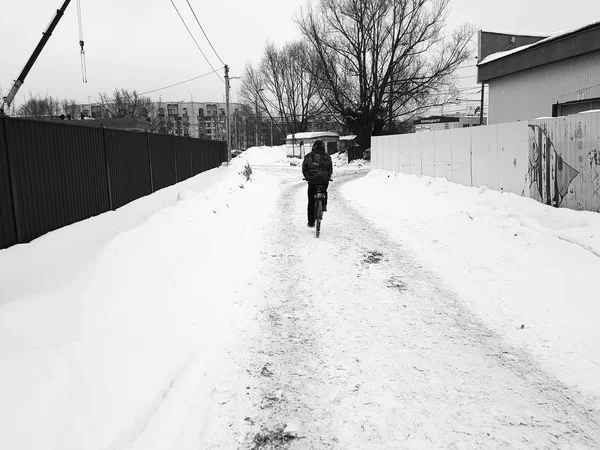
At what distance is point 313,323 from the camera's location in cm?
461

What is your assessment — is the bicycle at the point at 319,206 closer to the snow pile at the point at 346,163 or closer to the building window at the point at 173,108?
the snow pile at the point at 346,163

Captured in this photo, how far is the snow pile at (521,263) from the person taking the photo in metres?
4.11

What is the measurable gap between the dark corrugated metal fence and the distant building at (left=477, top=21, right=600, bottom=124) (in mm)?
14703

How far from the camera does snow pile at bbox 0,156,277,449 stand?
2777 mm

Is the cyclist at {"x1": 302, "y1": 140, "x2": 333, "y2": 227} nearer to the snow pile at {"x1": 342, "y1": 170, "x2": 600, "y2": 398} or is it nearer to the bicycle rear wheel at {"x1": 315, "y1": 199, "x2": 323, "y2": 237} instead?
the bicycle rear wheel at {"x1": 315, "y1": 199, "x2": 323, "y2": 237}

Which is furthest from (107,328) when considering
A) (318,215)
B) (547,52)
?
(547,52)

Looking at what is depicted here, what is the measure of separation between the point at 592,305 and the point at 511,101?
17.0 metres

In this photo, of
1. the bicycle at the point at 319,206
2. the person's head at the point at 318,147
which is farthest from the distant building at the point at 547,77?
the bicycle at the point at 319,206

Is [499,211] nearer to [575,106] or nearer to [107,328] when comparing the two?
[107,328]

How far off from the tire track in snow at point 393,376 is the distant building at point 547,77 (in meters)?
13.2

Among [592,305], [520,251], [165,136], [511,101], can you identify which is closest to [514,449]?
[592,305]

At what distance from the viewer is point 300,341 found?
13.8 feet

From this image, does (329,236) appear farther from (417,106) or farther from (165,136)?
(417,106)

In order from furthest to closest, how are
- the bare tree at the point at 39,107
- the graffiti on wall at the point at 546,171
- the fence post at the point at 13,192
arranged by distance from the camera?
the bare tree at the point at 39,107, the graffiti on wall at the point at 546,171, the fence post at the point at 13,192
